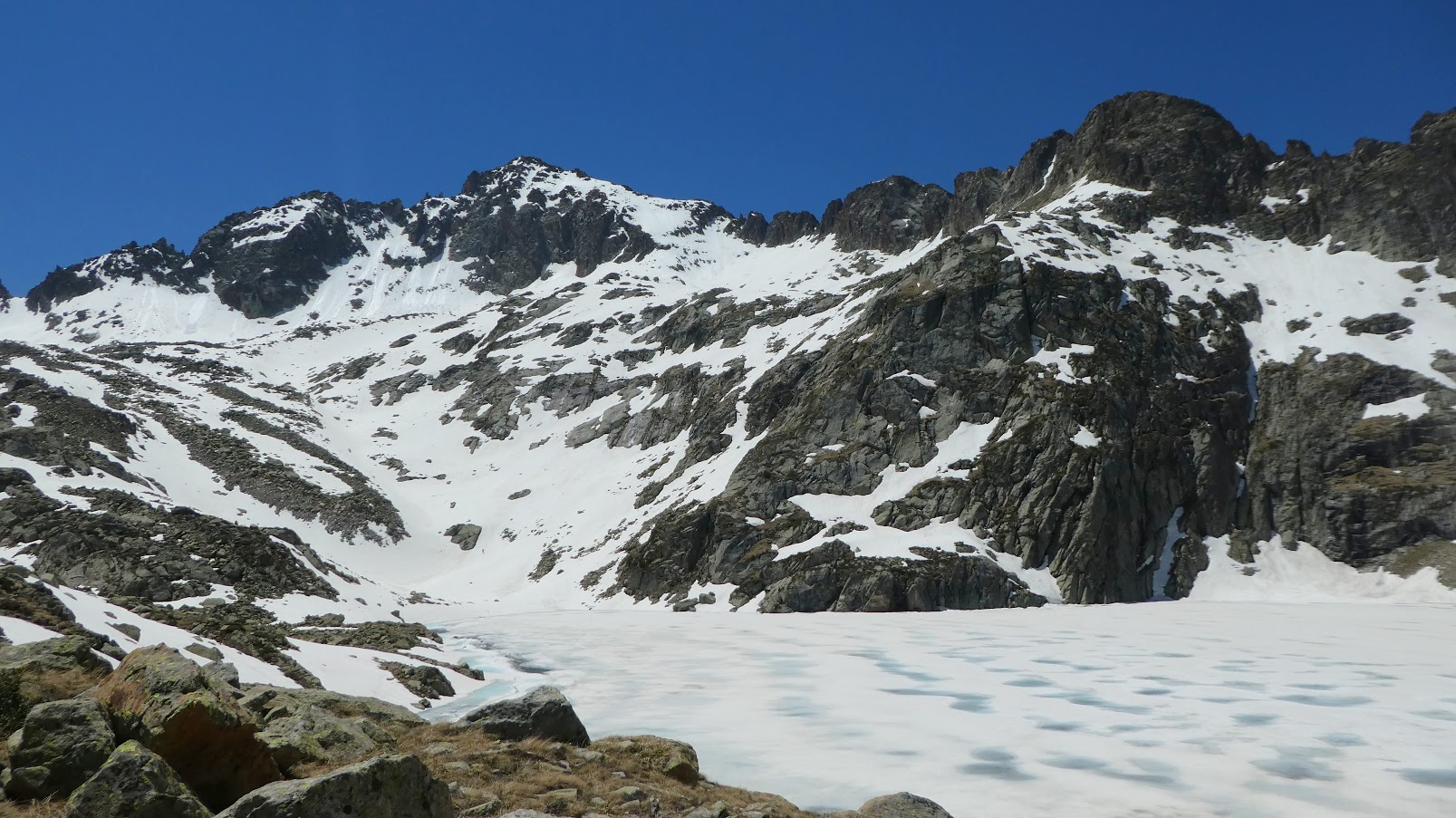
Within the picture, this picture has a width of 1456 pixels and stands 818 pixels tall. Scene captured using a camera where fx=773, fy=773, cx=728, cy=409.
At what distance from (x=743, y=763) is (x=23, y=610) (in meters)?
13.6

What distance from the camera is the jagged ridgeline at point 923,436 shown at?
5056cm

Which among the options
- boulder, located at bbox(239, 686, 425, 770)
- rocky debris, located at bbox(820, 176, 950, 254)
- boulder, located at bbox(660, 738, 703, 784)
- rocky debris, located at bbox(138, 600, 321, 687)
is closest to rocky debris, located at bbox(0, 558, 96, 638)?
rocky debris, located at bbox(138, 600, 321, 687)

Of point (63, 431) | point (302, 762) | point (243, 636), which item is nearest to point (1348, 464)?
point (243, 636)

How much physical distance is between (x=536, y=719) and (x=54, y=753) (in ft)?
23.0

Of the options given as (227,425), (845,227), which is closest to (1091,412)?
(227,425)

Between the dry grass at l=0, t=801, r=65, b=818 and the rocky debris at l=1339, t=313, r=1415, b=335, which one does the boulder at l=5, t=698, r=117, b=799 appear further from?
the rocky debris at l=1339, t=313, r=1415, b=335

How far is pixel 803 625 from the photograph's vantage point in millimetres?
39719

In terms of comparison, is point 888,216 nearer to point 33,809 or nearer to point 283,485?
point 283,485

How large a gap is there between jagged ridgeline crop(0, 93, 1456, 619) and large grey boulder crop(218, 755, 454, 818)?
31079mm

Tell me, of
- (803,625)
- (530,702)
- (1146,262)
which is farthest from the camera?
(1146,262)

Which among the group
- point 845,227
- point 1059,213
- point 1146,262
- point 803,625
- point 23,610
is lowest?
point 803,625

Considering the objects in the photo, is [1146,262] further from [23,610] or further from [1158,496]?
[23,610]

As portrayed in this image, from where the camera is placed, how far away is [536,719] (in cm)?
1335

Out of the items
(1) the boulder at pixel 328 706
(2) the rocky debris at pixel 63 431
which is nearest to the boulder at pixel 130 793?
(1) the boulder at pixel 328 706
